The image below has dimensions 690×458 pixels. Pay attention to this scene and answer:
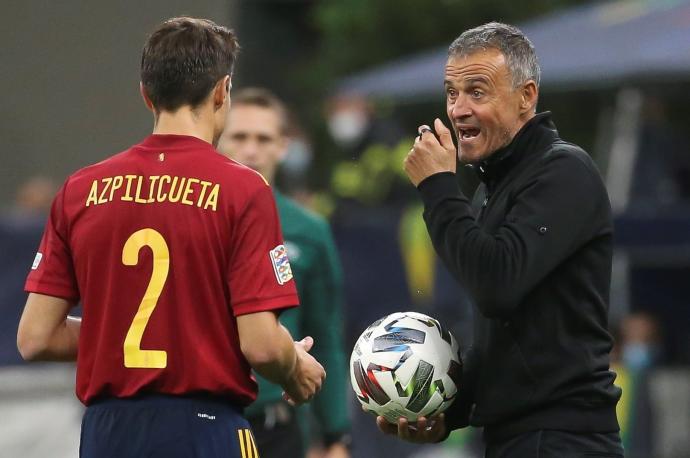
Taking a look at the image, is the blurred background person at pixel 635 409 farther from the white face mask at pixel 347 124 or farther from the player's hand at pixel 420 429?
the player's hand at pixel 420 429

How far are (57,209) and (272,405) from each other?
2149mm

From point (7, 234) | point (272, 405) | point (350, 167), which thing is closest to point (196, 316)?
point (272, 405)

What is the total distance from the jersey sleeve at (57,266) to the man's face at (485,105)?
1377 mm

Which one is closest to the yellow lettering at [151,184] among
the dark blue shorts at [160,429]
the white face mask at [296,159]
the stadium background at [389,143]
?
the dark blue shorts at [160,429]

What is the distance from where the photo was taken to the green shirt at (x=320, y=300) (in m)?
6.85

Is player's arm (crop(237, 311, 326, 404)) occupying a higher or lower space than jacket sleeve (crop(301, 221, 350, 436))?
higher

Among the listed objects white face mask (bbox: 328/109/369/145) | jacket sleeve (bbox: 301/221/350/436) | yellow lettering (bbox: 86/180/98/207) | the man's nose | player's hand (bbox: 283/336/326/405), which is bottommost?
white face mask (bbox: 328/109/369/145)

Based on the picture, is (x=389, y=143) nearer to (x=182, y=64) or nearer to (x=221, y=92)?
(x=221, y=92)

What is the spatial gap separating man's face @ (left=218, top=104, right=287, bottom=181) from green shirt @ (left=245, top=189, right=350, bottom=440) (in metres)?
0.21

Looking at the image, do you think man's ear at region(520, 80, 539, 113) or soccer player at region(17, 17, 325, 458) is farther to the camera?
man's ear at region(520, 80, 539, 113)

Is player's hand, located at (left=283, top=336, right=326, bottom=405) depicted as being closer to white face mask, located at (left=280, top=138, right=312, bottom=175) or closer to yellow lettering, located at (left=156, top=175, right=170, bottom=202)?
yellow lettering, located at (left=156, top=175, right=170, bottom=202)

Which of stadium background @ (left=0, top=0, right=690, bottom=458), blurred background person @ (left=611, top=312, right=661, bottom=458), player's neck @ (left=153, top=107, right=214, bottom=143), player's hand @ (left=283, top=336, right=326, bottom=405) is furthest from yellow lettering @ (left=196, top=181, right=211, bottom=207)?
blurred background person @ (left=611, top=312, right=661, bottom=458)

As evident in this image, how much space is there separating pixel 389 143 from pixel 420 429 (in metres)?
10.6

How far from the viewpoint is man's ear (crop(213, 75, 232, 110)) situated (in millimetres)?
4566
